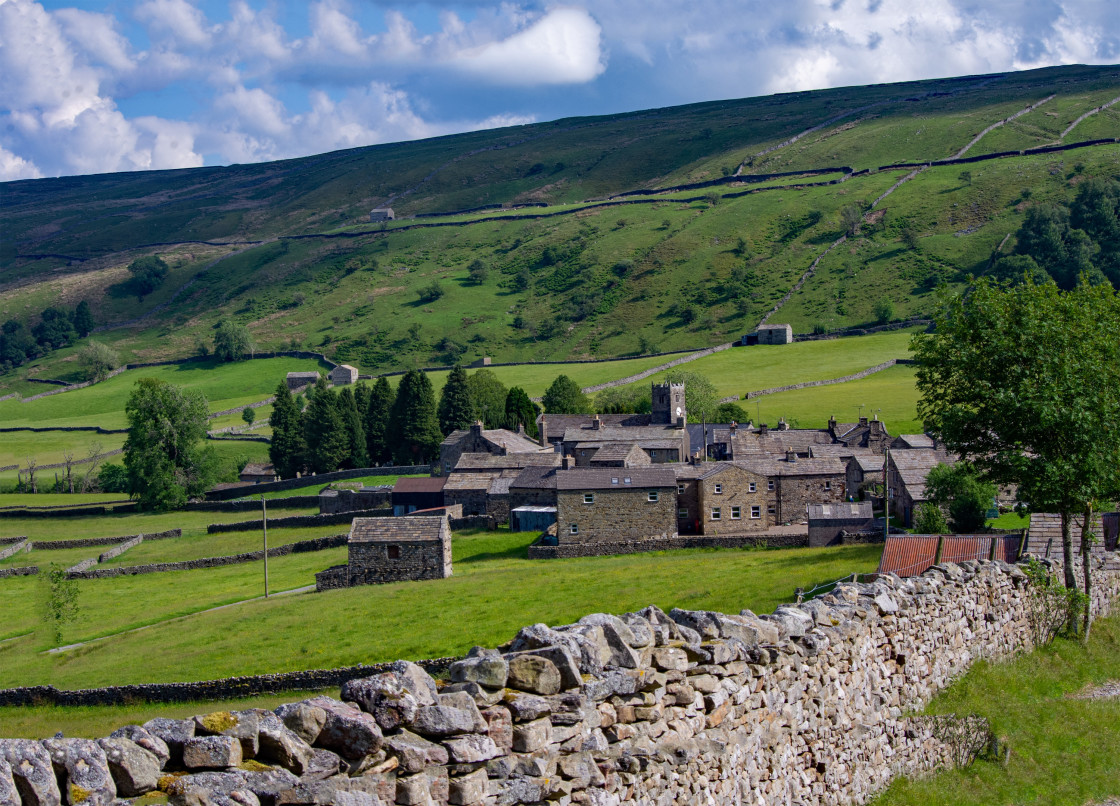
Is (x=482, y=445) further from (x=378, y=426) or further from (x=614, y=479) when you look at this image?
(x=614, y=479)

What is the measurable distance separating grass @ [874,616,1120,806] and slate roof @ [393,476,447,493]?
64144 mm

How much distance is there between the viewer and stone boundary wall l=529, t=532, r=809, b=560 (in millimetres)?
59844

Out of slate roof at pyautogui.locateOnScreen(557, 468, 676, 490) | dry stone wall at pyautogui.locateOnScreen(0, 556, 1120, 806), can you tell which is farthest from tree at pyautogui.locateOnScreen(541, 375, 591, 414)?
dry stone wall at pyautogui.locateOnScreen(0, 556, 1120, 806)

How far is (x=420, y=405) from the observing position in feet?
350

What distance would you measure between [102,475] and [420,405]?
34754 mm

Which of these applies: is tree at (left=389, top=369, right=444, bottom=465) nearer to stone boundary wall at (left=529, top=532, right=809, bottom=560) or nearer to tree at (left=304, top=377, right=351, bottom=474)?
tree at (left=304, top=377, right=351, bottom=474)

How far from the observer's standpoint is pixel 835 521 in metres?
58.2

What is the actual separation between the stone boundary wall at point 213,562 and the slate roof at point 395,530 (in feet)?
47.3

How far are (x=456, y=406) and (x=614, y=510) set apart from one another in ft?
164

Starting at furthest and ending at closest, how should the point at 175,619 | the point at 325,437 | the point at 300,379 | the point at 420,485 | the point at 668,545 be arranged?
the point at 300,379 < the point at 325,437 < the point at 420,485 < the point at 668,545 < the point at 175,619

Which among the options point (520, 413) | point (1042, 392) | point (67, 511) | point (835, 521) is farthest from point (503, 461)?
point (1042, 392)

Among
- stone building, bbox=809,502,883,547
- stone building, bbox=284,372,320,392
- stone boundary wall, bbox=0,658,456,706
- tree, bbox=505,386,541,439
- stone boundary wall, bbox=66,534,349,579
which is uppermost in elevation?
stone building, bbox=284,372,320,392

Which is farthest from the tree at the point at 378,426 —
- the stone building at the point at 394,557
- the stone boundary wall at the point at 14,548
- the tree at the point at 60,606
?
the tree at the point at 60,606

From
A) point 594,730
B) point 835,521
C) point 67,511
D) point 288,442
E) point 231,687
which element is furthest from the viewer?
point 288,442
